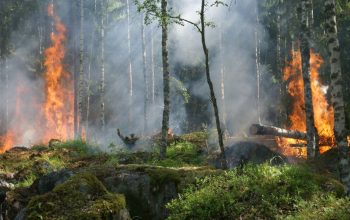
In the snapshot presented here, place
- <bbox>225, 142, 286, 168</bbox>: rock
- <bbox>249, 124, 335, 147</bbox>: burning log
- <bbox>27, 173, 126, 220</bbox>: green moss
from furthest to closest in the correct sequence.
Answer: <bbox>249, 124, 335, 147</bbox>: burning log < <bbox>225, 142, 286, 168</bbox>: rock < <bbox>27, 173, 126, 220</bbox>: green moss

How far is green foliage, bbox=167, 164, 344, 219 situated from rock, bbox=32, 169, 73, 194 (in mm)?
2545

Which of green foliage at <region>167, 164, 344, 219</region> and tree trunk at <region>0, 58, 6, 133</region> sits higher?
tree trunk at <region>0, 58, 6, 133</region>

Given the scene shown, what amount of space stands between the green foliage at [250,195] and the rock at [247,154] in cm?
528

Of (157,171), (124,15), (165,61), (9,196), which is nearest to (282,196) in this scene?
(157,171)

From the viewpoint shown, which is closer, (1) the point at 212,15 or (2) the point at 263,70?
(2) the point at 263,70

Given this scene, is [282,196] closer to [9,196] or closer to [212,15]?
[9,196]

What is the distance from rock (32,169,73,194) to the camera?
8.98m

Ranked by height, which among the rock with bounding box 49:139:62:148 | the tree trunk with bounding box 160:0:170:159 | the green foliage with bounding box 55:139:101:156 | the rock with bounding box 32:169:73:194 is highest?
the tree trunk with bounding box 160:0:170:159

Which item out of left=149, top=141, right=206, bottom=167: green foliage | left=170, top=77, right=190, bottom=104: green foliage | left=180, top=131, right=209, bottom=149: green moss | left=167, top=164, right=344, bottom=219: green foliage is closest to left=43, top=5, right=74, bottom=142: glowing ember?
left=170, top=77, right=190, bottom=104: green foliage

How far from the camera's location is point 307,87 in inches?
577

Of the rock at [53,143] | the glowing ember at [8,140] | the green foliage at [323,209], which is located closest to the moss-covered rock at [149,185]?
the green foliage at [323,209]

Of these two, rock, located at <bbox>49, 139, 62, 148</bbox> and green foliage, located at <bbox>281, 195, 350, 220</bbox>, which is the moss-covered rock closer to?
green foliage, located at <bbox>281, 195, 350, 220</bbox>

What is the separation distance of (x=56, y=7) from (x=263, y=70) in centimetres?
2133

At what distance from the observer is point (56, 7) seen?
39.5 m
